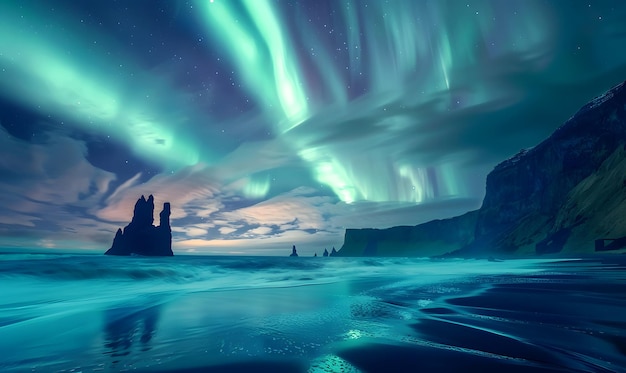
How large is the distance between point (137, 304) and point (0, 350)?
18.7 feet

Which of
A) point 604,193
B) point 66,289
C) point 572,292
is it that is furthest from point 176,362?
point 604,193

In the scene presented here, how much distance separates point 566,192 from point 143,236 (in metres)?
171

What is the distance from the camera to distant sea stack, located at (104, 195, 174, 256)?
429 ft

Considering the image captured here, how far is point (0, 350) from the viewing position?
210 inches

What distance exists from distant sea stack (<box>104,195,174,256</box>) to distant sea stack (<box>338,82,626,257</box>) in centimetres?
14651

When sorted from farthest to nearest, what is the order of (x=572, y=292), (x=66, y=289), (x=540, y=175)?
(x=540, y=175)
(x=66, y=289)
(x=572, y=292)

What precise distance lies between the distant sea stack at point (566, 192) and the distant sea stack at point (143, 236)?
481 feet

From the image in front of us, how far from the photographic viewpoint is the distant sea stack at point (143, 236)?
13088cm

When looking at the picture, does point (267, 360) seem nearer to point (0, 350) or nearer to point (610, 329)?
point (0, 350)

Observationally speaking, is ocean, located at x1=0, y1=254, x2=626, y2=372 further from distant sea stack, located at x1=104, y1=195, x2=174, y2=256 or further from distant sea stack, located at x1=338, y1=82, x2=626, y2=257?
distant sea stack, located at x1=104, y1=195, x2=174, y2=256

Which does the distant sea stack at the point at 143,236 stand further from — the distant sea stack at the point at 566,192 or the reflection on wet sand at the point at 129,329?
the distant sea stack at the point at 566,192

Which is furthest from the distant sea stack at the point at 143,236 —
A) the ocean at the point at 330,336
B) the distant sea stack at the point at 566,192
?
the distant sea stack at the point at 566,192

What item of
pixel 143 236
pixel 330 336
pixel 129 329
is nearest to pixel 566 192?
pixel 330 336

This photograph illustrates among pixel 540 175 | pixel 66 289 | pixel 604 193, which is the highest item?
pixel 540 175
